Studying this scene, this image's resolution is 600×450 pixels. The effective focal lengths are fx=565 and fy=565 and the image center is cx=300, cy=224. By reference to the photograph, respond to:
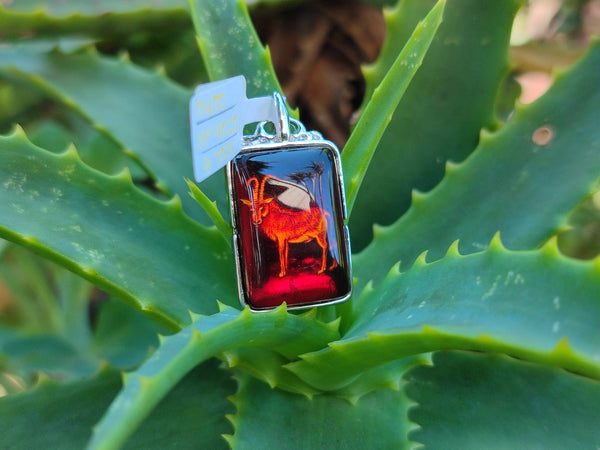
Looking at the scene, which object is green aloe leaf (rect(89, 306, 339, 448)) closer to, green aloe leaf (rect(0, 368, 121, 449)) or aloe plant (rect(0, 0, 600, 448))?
aloe plant (rect(0, 0, 600, 448))

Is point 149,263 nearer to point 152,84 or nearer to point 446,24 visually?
point 152,84

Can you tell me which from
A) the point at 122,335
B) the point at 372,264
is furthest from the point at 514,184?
the point at 122,335

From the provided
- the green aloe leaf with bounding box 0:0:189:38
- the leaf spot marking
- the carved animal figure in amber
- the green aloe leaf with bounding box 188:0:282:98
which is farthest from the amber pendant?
the green aloe leaf with bounding box 0:0:189:38

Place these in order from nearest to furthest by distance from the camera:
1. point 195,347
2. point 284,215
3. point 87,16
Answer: point 195,347, point 284,215, point 87,16

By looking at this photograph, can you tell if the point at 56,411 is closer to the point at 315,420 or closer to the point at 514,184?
the point at 315,420

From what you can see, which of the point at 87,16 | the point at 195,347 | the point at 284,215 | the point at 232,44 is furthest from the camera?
the point at 87,16

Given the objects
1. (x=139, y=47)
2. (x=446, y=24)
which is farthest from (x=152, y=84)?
(x=446, y=24)
